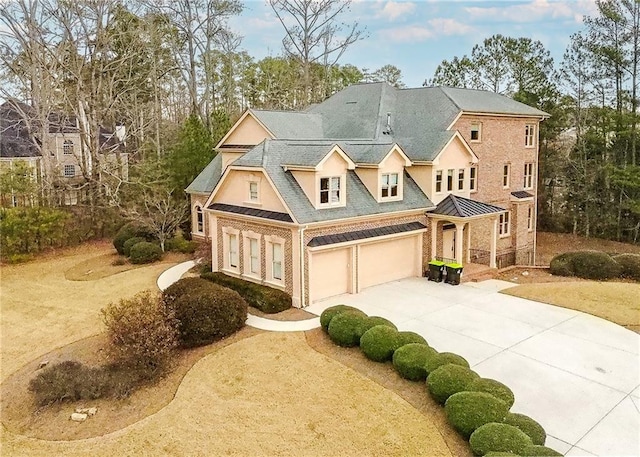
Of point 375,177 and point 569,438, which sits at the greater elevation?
point 375,177

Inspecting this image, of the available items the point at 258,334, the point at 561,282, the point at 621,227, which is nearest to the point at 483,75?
the point at 621,227

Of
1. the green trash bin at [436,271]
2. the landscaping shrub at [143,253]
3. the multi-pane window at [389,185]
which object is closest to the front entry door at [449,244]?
the green trash bin at [436,271]

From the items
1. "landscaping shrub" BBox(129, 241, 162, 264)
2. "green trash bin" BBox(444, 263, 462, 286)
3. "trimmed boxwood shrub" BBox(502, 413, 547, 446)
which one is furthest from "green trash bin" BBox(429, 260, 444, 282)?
"landscaping shrub" BBox(129, 241, 162, 264)

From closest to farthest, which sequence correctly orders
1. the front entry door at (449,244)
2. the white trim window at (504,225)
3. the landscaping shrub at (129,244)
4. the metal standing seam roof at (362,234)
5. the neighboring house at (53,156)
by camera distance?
the metal standing seam roof at (362,234), the front entry door at (449,244), the landscaping shrub at (129,244), the white trim window at (504,225), the neighboring house at (53,156)

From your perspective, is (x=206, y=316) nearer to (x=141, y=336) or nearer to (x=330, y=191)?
(x=141, y=336)

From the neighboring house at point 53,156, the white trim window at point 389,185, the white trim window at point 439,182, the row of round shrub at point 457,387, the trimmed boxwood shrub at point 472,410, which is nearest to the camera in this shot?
the row of round shrub at point 457,387

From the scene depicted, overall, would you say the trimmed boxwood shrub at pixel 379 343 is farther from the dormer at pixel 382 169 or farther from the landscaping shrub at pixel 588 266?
the landscaping shrub at pixel 588 266

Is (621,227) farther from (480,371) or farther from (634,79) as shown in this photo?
(480,371)
